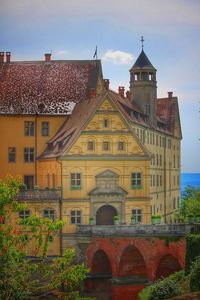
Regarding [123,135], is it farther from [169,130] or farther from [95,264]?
[169,130]

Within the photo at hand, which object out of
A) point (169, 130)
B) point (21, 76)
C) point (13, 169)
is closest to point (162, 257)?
point (13, 169)

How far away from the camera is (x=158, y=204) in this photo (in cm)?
7975

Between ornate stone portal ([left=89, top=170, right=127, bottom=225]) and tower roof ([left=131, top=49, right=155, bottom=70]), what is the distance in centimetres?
1687

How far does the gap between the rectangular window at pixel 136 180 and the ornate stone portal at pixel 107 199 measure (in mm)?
1248

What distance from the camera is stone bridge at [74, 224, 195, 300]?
54.7 metres

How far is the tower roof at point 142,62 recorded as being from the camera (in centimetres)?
8000

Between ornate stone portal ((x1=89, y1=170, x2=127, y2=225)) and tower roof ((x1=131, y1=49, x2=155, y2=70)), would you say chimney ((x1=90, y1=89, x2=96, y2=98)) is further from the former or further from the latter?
tower roof ((x1=131, y1=49, x2=155, y2=70))

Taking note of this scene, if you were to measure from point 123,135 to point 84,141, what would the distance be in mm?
3532

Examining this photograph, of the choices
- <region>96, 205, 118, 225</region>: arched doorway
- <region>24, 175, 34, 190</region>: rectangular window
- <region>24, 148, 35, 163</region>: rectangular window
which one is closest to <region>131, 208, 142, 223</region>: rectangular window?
<region>96, 205, 118, 225</region>: arched doorway

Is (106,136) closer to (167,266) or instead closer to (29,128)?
(29,128)

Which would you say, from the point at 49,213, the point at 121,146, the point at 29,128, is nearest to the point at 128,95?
the point at 29,128

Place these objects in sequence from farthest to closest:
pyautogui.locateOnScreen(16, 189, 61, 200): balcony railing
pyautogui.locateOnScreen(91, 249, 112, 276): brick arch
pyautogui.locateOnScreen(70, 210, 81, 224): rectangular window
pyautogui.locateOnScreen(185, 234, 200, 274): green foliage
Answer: pyautogui.locateOnScreen(70, 210, 81, 224): rectangular window < pyautogui.locateOnScreen(16, 189, 61, 200): balcony railing < pyautogui.locateOnScreen(91, 249, 112, 276): brick arch < pyautogui.locateOnScreen(185, 234, 200, 274): green foliage

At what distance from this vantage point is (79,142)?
219ft

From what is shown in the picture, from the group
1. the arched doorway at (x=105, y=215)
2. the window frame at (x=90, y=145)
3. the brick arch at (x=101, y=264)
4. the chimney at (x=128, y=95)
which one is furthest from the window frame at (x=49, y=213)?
the chimney at (x=128, y=95)
